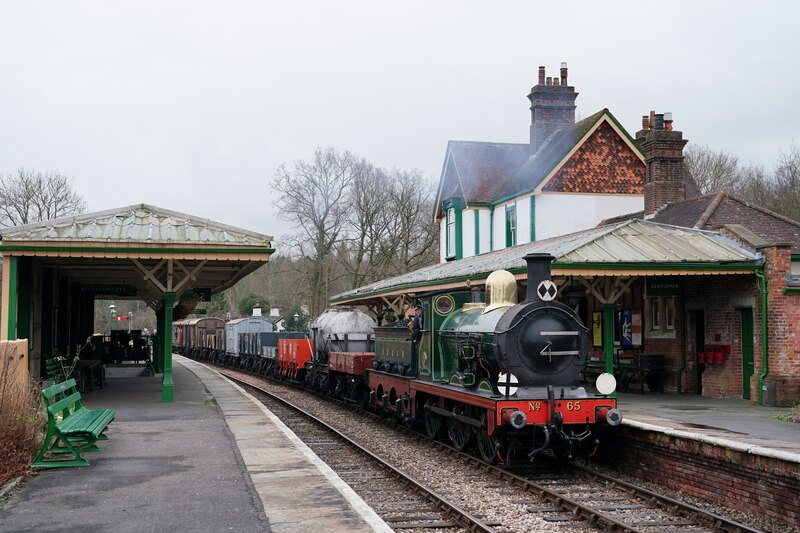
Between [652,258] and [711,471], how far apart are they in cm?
604

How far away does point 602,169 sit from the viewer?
23750 millimetres

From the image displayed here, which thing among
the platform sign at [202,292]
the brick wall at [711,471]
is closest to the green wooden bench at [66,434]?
the brick wall at [711,471]

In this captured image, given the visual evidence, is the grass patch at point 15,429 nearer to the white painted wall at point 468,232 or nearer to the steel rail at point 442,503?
the steel rail at point 442,503

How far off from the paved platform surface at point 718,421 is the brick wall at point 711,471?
0.11m

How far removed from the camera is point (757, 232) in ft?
54.8

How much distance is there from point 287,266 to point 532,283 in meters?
50.3

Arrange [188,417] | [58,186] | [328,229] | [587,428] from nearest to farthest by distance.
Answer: [587,428] → [188,417] → [58,186] → [328,229]

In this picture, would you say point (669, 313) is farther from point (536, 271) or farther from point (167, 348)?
point (167, 348)

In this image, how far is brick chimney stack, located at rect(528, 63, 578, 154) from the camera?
26859 mm

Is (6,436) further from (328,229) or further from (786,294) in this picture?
(328,229)

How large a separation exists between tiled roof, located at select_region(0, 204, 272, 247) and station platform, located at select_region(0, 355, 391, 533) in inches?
151

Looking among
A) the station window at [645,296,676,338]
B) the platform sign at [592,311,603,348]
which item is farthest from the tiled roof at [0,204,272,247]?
the station window at [645,296,676,338]

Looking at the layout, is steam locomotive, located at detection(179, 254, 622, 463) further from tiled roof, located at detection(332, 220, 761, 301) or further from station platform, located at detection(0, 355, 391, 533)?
tiled roof, located at detection(332, 220, 761, 301)

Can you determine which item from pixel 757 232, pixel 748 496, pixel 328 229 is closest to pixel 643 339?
pixel 757 232
